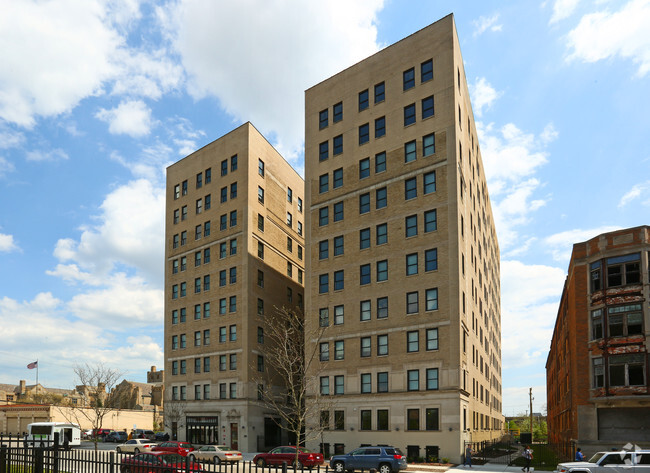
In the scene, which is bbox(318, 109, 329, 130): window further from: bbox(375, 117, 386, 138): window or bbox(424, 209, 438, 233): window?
bbox(424, 209, 438, 233): window

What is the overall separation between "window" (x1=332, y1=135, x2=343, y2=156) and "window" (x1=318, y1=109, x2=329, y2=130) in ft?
7.64

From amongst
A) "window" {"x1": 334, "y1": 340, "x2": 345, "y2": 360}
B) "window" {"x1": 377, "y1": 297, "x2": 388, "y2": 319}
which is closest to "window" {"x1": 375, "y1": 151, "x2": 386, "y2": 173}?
"window" {"x1": 377, "y1": 297, "x2": 388, "y2": 319}

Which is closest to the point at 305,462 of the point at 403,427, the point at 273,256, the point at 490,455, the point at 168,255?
the point at 403,427

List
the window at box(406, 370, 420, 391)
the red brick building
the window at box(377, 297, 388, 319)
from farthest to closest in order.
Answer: the window at box(377, 297, 388, 319), the window at box(406, 370, 420, 391), the red brick building

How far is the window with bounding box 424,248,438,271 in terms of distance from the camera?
48125mm

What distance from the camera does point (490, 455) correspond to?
52.4 m

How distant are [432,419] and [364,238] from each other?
56.4 ft

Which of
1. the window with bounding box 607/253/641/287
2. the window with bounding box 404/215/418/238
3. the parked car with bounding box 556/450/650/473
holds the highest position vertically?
the window with bounding box 404/215/418/238

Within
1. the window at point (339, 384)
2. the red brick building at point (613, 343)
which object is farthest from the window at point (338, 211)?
the red brick building at point (613, 343)

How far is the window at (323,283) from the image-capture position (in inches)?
2175

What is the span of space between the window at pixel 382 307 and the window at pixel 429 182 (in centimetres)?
1022

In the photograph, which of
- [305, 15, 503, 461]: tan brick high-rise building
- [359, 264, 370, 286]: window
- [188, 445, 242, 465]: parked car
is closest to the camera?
[188, 445, 242, 465]: parked car

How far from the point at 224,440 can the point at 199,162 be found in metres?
34.3

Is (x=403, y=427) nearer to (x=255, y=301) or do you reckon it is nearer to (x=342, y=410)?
(x=342, y=410)
